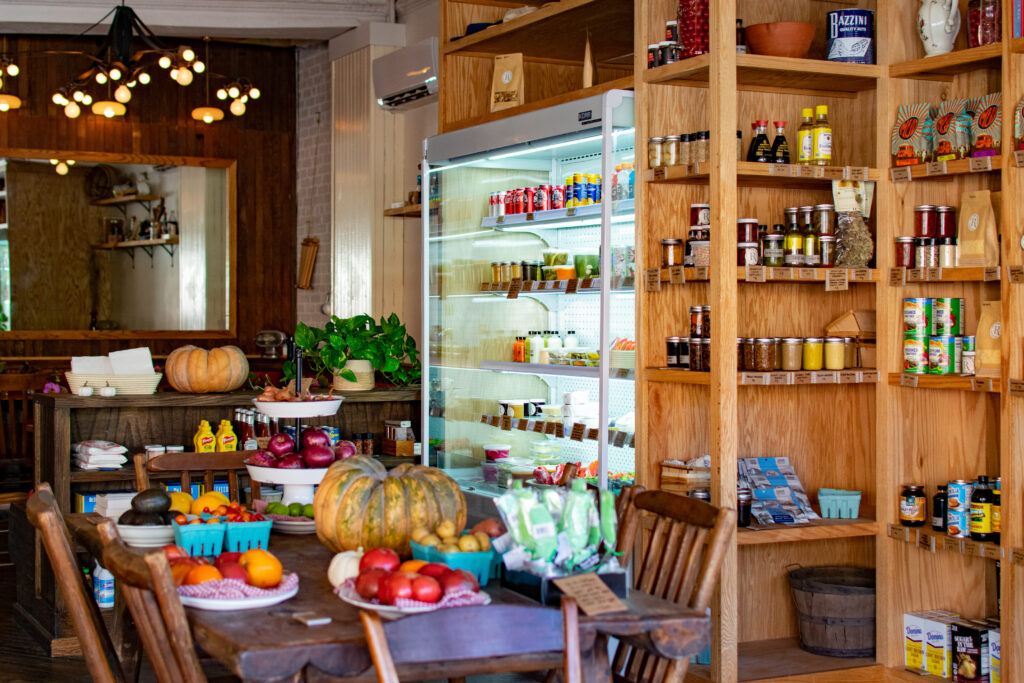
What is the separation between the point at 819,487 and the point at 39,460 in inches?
140

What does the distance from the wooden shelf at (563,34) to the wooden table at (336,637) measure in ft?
10.3

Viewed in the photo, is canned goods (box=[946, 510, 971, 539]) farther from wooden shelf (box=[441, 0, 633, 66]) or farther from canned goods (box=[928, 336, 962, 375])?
wooden shelf (box=[441, 0, 633, 66])

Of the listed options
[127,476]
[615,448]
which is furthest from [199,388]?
[615,448]

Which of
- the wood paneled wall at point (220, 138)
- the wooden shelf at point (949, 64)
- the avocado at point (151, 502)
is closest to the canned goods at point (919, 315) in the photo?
the wooden shelf at point (949, 64)

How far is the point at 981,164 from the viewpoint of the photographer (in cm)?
405

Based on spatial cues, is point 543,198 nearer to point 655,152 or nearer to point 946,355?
point 655,152

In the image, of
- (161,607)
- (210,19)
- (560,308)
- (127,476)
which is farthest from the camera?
(210,19)

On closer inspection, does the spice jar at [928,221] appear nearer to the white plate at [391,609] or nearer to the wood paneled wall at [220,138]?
the white plate at [391,609]

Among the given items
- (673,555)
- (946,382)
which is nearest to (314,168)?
(946,382)

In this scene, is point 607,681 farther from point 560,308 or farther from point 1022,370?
point 560,308

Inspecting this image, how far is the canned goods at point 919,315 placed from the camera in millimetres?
4320

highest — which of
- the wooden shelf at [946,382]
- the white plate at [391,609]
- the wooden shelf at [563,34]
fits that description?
the wooden shelf at [563,34]

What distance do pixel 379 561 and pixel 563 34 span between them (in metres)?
3.55

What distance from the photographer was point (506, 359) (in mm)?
5676
